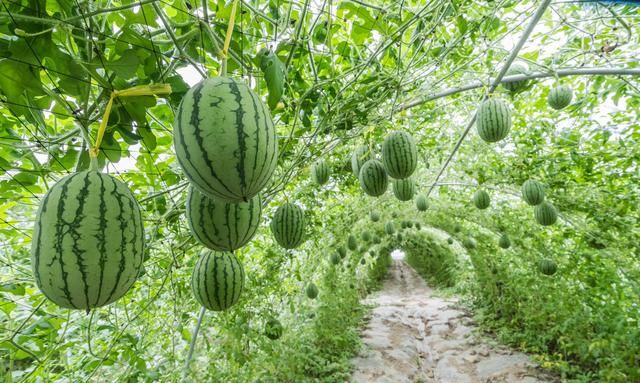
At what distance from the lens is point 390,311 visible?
11.9m

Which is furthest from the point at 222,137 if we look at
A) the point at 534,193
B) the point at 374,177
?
the point at 534,193

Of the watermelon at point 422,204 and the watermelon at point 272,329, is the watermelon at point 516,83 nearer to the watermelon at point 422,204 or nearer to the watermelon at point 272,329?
the watermelon at point 422,204

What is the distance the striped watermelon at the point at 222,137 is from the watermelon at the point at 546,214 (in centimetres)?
490

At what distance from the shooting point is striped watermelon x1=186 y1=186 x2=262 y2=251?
1.20m

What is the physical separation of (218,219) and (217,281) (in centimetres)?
68

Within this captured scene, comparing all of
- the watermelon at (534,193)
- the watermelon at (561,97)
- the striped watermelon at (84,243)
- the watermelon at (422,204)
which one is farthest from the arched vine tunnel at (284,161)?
the watermelon at (422,204)

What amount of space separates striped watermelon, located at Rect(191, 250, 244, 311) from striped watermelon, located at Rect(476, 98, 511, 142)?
2207mm

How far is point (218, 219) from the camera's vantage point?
1.20 m

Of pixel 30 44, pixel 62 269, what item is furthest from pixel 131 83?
pixel 62 269

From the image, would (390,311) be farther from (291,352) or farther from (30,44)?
(30,44)

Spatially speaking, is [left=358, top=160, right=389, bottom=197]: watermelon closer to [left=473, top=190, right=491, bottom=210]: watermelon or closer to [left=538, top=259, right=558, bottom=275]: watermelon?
[left=473, top=190, right=491, bottom=210]: watermelon

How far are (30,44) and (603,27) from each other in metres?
→ 4.28

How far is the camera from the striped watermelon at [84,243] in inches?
35.3

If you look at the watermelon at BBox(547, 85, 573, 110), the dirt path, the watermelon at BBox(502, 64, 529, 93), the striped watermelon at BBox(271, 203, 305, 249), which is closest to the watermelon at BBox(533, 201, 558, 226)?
the watermelon at BBox(547, 85, 573, 110)
